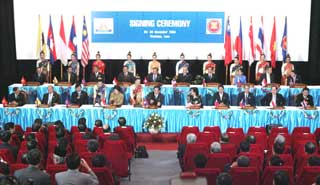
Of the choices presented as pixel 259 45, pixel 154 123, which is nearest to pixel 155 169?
pixel 154 123

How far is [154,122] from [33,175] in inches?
256

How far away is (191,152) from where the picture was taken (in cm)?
938

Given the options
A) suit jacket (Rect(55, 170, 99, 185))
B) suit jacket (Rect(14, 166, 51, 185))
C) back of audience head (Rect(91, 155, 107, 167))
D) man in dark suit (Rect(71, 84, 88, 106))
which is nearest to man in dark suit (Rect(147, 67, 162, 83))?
man in dark suit (Rect(71, 84, 88, 106))

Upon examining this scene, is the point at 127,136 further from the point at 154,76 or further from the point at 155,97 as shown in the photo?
the point at 154,76

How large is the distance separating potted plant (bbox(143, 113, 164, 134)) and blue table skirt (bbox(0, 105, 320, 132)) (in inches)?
7.6

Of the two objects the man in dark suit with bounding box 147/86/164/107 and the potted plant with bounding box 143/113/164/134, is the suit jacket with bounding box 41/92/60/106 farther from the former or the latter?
the potted plant with bounding box 143/113/164/134

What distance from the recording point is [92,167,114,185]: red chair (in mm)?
7746

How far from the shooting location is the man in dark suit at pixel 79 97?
14324 mm

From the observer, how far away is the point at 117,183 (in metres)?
8.66

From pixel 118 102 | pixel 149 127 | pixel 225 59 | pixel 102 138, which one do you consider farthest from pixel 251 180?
pixel 225 59

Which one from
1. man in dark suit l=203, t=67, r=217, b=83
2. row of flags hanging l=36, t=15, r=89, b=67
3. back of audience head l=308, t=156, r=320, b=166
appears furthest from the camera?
row of flags hanging l=36, t=15, r=89, b=67

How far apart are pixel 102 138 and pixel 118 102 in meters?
4.20

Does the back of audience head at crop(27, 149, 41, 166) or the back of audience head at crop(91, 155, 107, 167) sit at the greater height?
the back of audience head at crop(27, 149, 41, 166)

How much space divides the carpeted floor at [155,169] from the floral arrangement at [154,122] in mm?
1052
